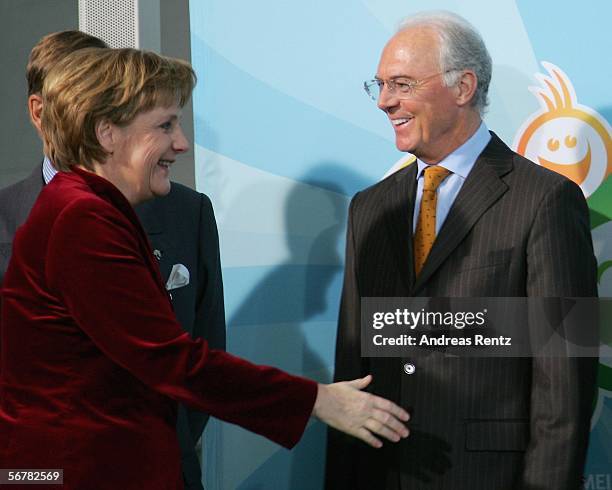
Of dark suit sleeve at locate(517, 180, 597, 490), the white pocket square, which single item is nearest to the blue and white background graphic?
the white pocket square

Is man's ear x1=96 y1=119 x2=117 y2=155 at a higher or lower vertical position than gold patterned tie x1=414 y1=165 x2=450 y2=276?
higher

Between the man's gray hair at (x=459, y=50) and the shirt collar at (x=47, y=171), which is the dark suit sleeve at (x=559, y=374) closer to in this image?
the man's gray hair at (x=459, y=50)

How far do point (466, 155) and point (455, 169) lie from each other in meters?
0.04

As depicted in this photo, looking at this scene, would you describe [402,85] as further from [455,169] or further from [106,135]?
[106,135]

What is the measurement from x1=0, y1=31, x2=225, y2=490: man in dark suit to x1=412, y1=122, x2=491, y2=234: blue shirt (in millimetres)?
545

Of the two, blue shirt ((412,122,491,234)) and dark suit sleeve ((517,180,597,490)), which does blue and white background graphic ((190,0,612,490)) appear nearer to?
blue shirt ((412,122,491,234))

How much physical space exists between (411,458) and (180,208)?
0.82m

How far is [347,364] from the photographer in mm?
2424

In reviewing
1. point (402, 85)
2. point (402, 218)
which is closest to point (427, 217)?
point (402, 218)

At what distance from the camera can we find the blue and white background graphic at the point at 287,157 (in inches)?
99.8

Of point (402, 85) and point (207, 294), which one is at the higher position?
point (402, 85)

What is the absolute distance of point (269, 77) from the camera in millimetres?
2611

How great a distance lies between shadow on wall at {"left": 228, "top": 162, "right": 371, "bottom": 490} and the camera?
2.58m

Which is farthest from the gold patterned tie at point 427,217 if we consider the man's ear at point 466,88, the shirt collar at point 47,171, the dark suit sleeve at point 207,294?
the shirt collar at point 47,171
